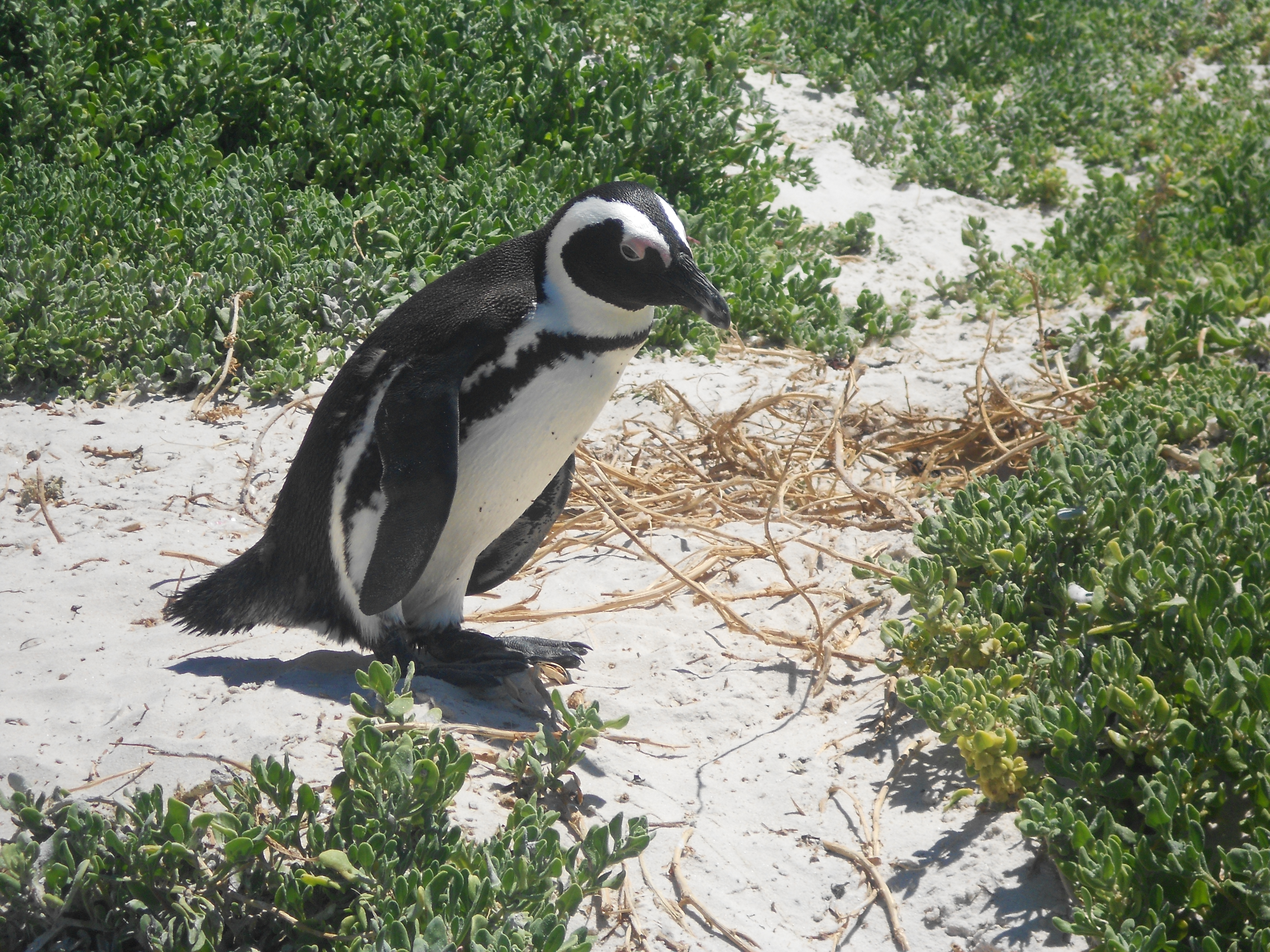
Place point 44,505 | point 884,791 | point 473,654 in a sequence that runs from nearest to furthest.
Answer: point 884,791
point 473,654
point 44,505

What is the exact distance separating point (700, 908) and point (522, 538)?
4.19ft

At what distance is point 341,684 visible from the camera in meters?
2.50

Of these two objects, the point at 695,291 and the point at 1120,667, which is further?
the point at 695,291

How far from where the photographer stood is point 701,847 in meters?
2.26

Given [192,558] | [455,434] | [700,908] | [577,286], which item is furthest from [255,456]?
[700,908]

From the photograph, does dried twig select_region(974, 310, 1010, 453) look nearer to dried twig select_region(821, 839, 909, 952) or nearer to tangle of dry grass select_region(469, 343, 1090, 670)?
tangle of dry grass select_region(469, 343, 1090, 670)

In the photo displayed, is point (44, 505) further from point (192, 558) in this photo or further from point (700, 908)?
point (700, 908)

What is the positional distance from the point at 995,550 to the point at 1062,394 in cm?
149

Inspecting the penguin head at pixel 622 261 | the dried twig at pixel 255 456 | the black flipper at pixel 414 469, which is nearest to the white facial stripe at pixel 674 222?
the penguin head at pixel 622 261

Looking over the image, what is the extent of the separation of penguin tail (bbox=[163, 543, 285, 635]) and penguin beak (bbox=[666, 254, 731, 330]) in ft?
4.10

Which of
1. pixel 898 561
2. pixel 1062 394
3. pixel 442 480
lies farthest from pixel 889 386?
pixel 442 480

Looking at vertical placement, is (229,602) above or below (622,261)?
below

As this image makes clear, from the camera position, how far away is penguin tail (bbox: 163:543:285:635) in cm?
278

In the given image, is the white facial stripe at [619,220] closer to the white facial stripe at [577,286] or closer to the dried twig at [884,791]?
the white facial stripe at [577,286]
